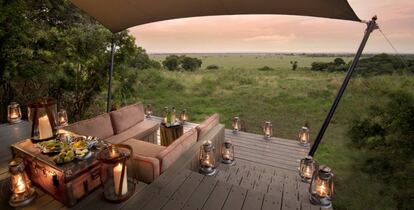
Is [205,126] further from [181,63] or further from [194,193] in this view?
[181,63]

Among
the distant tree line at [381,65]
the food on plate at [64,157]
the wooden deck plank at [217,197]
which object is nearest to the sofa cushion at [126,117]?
the food on plate at [64,157]

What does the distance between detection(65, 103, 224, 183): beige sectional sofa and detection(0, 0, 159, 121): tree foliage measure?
179cm

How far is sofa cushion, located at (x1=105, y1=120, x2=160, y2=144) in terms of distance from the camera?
343 centimetres

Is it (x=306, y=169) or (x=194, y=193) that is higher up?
(x=194, y=193)

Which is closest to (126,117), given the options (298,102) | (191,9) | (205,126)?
(205,126)

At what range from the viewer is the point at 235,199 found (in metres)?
1.43

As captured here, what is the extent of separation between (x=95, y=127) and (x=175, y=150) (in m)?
1.69

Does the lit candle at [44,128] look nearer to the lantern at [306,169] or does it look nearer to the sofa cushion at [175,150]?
the sofa cushion at [175,150]

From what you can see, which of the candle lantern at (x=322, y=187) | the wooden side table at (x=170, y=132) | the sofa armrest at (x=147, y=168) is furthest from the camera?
the wooden side table at (x=170, y=132)

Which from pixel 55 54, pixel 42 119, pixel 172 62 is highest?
pixel 172 62

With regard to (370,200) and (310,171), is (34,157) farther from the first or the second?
(370,200)

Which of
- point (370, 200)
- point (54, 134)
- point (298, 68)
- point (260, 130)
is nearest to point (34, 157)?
point (54, 134)

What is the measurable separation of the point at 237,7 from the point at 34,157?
2.38m

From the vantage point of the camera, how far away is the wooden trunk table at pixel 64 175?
1.28m
